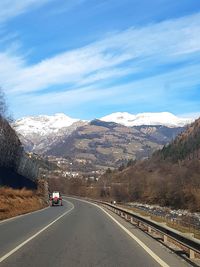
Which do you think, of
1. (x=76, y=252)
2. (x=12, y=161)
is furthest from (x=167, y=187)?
(x=76, y=252)

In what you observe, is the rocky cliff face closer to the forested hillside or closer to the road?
the forested hillside

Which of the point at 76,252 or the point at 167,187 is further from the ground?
the point at 167,187

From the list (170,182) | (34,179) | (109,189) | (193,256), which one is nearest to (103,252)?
(193,256)

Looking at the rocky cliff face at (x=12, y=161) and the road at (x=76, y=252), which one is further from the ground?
the rocky cliff face at (x=12, y=161)

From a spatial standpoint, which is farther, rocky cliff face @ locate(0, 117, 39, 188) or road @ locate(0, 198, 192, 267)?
rocky cliff face @ locate(0, 117, 39, 188)

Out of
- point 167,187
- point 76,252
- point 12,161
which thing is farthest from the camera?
point 167,187

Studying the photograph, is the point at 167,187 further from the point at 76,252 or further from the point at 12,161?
the point at 76,252

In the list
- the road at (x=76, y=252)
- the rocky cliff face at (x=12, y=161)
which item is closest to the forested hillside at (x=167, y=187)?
the rocky cliff face at (x=12, y=161)

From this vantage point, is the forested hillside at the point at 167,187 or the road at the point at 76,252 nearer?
the road at the point at 76,252

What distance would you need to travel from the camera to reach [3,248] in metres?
17.0

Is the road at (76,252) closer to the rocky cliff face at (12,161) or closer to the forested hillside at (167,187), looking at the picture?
the rocky cliff face at (12,161)

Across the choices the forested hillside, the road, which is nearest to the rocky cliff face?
the forested hillside

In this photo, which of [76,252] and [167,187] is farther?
[167,187]

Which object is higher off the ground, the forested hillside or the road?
the forested hillside
